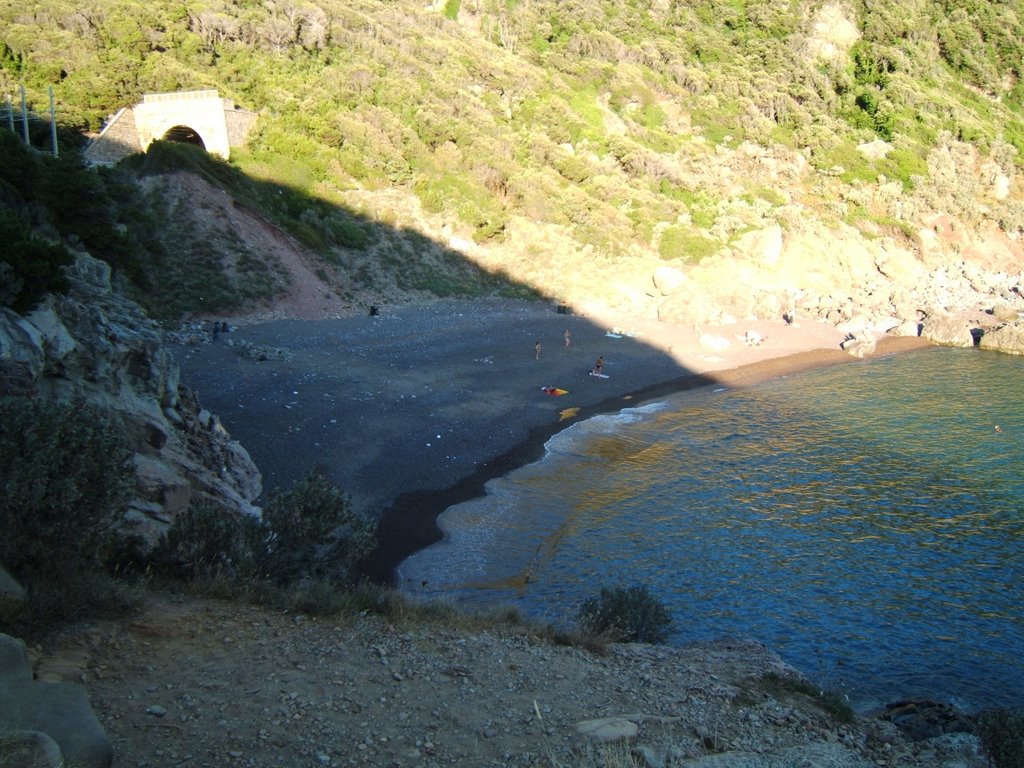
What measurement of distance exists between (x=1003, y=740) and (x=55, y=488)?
9783 millimetres

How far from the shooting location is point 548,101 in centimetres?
5438

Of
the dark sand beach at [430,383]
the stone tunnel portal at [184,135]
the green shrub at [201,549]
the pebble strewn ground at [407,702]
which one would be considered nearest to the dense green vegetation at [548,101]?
the stone tunnel portal at [184,135]

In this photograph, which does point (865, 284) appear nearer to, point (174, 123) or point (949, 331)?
point (949, 331)

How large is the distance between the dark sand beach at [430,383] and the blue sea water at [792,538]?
3.75 feet

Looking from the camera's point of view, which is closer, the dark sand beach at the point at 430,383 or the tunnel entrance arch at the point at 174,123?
the dark sand beach at the point at 430,383

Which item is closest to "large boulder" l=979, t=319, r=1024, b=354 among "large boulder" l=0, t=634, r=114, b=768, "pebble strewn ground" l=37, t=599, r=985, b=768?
"pebble strewn ground" l=37, t=599, r=985, b=768

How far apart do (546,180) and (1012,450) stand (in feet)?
96.7

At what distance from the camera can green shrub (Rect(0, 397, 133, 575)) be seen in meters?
6.74

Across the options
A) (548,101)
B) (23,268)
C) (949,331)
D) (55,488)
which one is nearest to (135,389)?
(23,268)

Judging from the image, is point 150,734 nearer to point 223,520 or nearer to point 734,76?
point 223,520

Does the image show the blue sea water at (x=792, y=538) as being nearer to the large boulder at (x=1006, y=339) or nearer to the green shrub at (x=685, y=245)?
the large boulder at (x=1006, y=339)

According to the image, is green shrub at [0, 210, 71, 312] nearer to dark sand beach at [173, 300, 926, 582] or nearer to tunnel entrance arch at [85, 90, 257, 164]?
dark sand beach at [173, 300, 926, 582]

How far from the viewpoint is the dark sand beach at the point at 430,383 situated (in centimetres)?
1703

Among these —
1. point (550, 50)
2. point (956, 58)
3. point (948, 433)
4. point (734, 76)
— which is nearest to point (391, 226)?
point (948, 433)
